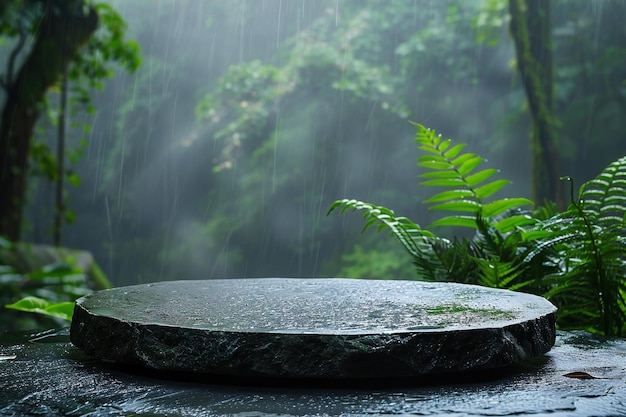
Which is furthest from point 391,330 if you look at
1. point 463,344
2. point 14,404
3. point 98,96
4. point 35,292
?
point 98,96

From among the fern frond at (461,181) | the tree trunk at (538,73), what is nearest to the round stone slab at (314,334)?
the fern frond at (461,181)

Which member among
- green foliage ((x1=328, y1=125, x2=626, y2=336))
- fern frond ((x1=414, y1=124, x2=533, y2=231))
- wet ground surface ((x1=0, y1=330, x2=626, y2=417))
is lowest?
wet ground surface ((x1=0, y1=330, x2=626, y2=417))

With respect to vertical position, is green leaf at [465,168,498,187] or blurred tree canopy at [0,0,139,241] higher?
blurred tree canopy at [0,0,139,241]

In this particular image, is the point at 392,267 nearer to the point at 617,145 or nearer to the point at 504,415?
the point at 617,145

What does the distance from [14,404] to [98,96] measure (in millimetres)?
16805

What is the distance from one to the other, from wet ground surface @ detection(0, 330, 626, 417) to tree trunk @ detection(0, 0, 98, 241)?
5234 millimetres

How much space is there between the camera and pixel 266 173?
46.1 feet

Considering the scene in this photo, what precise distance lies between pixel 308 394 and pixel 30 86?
6.21 metres

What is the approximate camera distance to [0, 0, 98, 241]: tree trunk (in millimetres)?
6273

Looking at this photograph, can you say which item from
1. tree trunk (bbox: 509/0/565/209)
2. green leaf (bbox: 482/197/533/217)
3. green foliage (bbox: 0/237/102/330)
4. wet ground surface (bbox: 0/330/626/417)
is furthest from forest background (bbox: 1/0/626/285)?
wet ground surface (bbox: 0/330/626/417)

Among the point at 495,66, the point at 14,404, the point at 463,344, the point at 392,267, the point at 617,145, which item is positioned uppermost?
the point at 495,66

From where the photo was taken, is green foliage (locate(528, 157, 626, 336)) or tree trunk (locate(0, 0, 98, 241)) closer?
green foliage (locate(528, 157, 626, 336))

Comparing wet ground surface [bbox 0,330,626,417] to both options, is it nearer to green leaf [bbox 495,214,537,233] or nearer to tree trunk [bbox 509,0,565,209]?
green leaf [bbox 495,214,537,233]

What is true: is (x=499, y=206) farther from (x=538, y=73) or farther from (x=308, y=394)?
(x=538, y=73)
